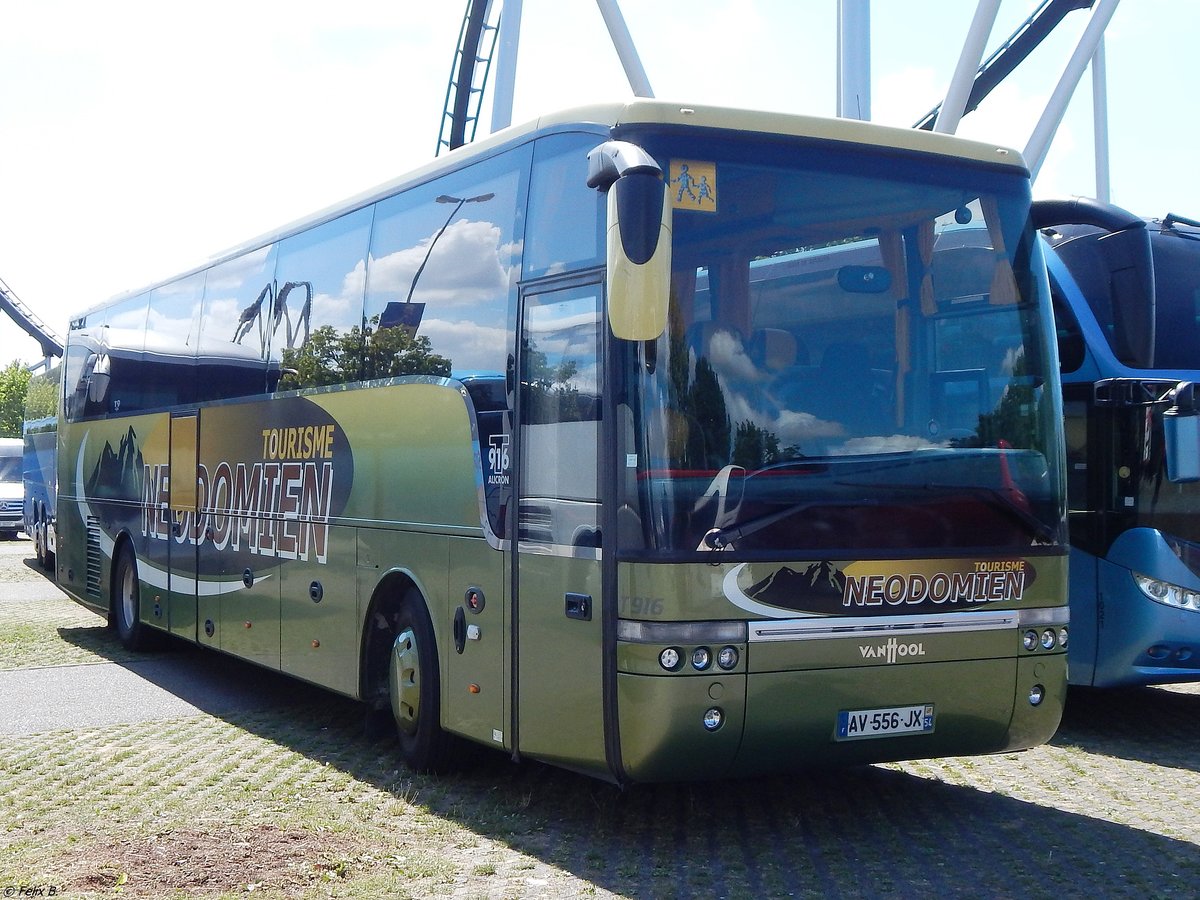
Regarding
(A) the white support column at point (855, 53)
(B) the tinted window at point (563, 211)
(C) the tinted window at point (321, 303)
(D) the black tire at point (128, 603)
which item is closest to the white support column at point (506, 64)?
(A) the white support column at point (855, 53)

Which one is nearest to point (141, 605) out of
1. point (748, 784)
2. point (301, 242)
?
point (301, 242)

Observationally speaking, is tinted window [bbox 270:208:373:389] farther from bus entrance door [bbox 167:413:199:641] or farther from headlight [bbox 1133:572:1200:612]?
headlight [bbox 1133:572:1200:612]

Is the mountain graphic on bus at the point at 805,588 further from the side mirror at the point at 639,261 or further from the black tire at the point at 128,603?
the black tire at the point at 128,603

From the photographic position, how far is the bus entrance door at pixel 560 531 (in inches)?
253

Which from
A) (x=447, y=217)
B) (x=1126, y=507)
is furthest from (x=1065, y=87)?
(x=447, y=217)

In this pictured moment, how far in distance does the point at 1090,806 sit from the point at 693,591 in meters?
2.78

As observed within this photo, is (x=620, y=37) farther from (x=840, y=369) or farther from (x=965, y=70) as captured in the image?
(x=840, y=369)

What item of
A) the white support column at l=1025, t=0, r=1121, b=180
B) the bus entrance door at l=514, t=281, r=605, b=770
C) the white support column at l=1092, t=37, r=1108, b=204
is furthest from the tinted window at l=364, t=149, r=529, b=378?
the white support column at l=1092, t=37, r=1108, b=204

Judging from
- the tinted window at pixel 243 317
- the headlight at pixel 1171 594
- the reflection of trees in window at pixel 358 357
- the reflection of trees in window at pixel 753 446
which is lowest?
the headlight at pixel 1171 594

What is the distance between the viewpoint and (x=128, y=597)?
46.5ft

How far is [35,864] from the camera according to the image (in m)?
6.17

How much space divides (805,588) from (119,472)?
378 inches

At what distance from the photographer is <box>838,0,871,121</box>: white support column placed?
66.6 feet

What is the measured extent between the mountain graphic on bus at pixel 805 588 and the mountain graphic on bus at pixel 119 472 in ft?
28.5
